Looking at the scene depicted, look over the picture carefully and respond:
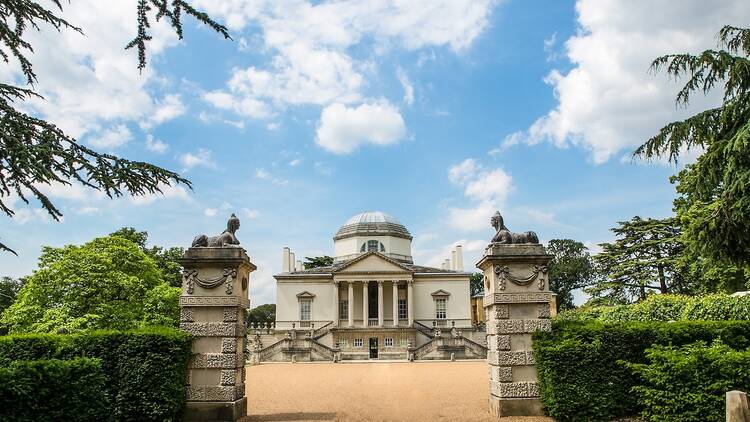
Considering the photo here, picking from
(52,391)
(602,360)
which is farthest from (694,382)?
(52,391)

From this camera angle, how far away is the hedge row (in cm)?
1673

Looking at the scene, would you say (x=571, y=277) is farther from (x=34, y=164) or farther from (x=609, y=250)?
(x=34, y=164)

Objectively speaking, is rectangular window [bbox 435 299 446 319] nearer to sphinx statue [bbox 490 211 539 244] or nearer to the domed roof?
the domed roof

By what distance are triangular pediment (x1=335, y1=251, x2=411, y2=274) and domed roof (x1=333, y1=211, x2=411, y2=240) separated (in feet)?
19.8

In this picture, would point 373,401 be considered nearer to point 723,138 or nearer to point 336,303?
point 723,138

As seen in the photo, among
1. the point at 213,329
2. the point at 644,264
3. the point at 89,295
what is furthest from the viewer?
the point at 644,264

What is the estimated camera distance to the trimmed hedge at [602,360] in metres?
9.48

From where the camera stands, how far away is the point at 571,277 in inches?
2685

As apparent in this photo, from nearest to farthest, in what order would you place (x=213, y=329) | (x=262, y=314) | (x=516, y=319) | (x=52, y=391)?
(x=52, y=391) → (x=213, y=329) → (x=516, y=319) → (x=262, y=314)

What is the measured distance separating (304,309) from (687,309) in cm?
3305

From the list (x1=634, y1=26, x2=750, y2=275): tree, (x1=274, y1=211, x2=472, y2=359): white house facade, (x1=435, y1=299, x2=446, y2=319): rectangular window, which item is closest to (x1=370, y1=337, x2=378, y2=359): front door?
(x1=274, y1=211, x2=472, y2=359): white house facade

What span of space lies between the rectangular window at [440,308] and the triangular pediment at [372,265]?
4194mm

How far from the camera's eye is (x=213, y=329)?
10.3m

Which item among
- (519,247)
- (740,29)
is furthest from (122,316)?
(740,29)
